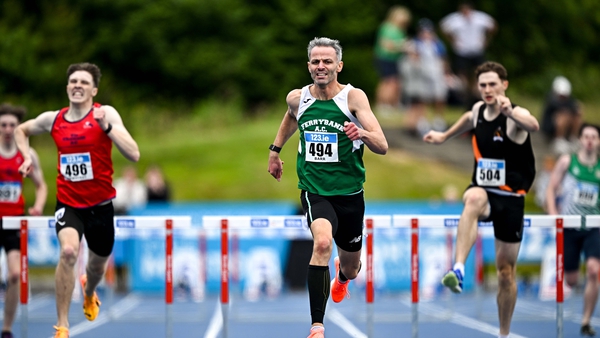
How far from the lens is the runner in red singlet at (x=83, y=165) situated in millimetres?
8406

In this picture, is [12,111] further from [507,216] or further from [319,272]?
[507,216]

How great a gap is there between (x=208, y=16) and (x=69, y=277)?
83.5 feet

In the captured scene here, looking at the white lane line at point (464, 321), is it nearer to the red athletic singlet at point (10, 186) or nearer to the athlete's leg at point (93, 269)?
the athlete's leg at point (93, 269)

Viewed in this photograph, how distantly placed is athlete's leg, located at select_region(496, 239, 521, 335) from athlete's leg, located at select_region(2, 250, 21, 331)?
4888 mm

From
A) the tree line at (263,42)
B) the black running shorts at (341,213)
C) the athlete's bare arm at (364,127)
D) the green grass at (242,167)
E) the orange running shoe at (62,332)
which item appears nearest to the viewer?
the athlete's bare arm at (364,127)

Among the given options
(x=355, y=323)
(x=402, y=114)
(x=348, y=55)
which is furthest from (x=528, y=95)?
(x=355, y=323)

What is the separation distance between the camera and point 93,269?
891cm

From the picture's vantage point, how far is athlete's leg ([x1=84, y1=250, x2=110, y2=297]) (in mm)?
8836

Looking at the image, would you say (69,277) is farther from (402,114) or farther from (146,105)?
(146,105)

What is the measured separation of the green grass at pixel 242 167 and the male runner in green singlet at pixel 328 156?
12236 millimetres

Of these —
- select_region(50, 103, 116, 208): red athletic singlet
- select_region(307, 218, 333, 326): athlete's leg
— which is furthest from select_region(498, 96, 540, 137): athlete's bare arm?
select_region(50, 103, 116, 208): red athletic singlet

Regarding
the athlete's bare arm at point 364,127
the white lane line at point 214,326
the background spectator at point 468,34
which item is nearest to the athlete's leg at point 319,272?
the athlete's bare arm at point 364,127

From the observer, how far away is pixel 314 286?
7.48 m

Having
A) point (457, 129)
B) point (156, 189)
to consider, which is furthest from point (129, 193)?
point (457, 129)
